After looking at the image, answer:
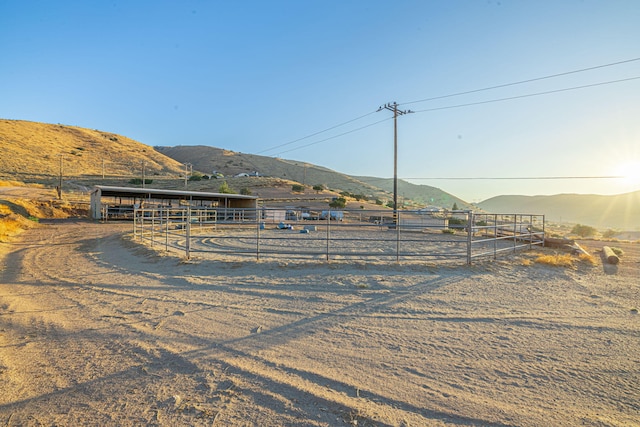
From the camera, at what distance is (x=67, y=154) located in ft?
225

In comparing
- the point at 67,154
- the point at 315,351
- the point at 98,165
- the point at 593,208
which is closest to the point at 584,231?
the point at 315,351

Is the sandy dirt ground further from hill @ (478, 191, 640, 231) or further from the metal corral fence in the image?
hill @ (478, 191, 640, 231)

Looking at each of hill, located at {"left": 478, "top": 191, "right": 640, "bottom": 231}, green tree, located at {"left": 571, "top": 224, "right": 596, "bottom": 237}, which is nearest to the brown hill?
green tree, located at {"left": 571, "top": 224, "right": 596, "bottom": 237}

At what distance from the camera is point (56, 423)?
2.48 meters

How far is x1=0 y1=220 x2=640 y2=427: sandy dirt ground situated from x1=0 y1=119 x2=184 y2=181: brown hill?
59.9m

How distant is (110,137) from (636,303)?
117 metres

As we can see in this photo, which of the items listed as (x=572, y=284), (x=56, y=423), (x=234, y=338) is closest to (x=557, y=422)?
(x=234, y=338)

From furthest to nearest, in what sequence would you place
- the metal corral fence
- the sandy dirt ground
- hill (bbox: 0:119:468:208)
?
hill (bbox: 0:119:468:208) < the metal corral fence < the sandy dirt ground

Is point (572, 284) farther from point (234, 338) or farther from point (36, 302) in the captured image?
point (36, 302)

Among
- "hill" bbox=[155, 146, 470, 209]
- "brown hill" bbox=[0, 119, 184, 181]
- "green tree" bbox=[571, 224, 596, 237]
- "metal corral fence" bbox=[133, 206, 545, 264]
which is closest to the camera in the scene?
"metal corral fence" bbox=[133, 206, 545, 264]

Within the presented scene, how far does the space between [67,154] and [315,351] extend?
85637 millimetres

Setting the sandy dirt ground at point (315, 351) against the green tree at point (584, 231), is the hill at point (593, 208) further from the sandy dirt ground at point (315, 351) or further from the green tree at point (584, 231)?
the sandy dirt ground at point (315, 351)

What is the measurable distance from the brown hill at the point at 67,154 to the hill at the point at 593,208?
447 feet

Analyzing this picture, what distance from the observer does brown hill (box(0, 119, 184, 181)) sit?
56.9 m
